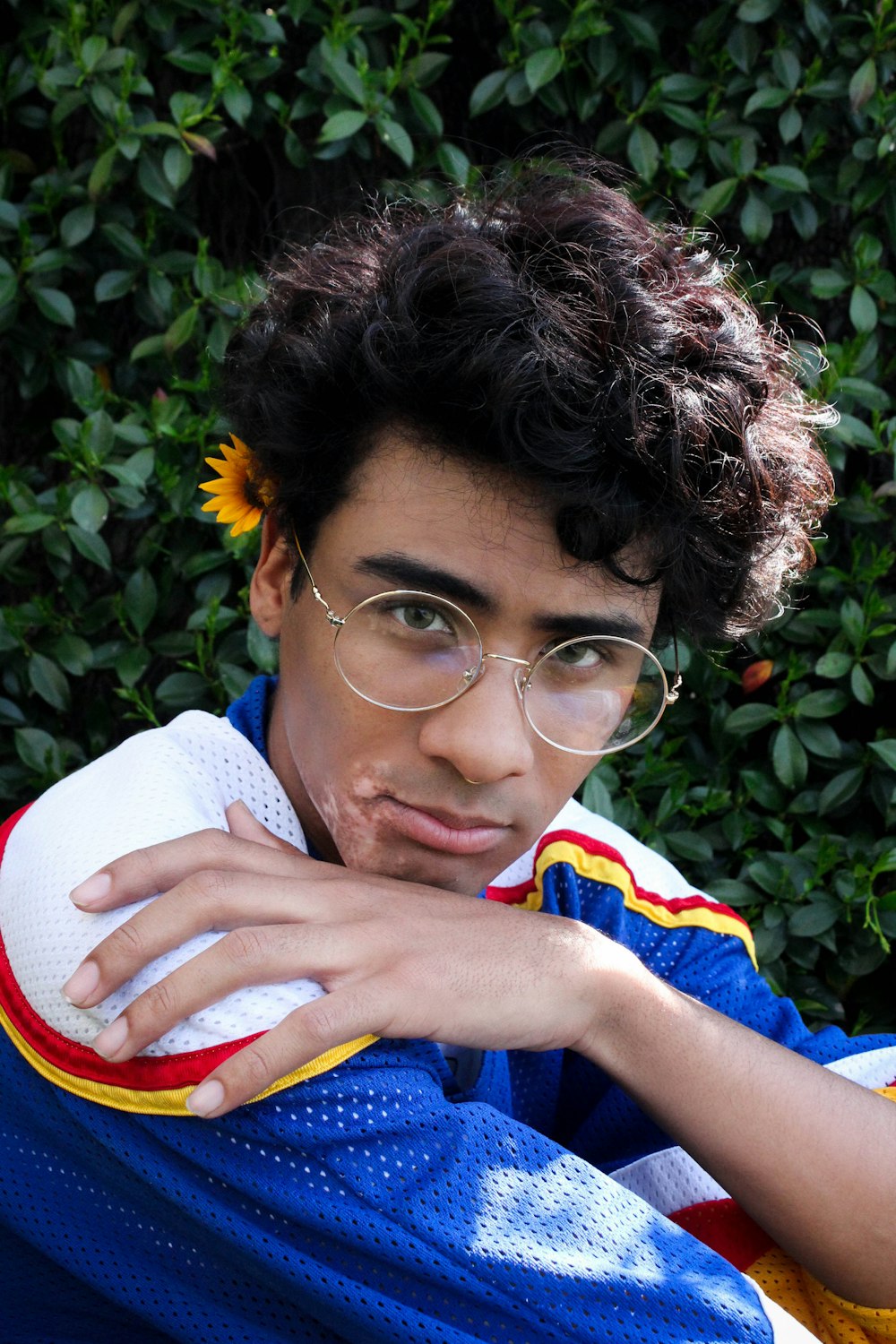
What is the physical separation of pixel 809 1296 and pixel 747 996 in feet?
1.41

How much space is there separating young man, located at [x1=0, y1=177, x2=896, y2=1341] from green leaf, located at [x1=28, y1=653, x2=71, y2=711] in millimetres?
748

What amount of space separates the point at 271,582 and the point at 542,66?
1385mm

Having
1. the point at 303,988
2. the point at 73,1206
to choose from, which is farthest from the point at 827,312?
the point at 73,1206

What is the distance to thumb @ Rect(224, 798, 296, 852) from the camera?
1.40 meters

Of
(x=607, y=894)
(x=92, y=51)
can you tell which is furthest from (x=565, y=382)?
(x=92, y=51)

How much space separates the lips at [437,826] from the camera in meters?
1.43

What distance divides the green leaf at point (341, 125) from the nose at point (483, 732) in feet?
4.66

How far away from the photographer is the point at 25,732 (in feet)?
8.00

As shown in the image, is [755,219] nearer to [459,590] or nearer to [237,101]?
[237,101]

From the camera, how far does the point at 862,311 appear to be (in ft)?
8.27

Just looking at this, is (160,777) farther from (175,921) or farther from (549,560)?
(549,560)

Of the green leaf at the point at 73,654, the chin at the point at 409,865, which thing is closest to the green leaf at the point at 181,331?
the green leaf at the point at 73,654

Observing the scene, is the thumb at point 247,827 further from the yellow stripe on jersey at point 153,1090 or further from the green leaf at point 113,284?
the green leaf at point 113,284

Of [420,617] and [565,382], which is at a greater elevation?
[565,382]
